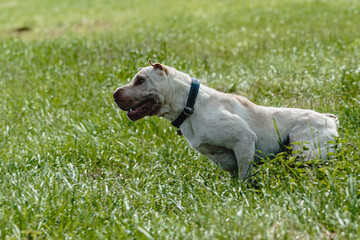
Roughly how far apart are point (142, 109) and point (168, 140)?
1.60 m

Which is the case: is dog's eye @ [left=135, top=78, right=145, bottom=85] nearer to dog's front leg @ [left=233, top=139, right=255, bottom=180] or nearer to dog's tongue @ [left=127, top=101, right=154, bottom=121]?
dog's tongue @ [left=127, top=101, right=154, bottom=121]

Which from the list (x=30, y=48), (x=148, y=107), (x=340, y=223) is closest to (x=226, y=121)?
(x=148, y=107)

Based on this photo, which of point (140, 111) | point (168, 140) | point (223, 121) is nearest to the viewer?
point (223, 121)

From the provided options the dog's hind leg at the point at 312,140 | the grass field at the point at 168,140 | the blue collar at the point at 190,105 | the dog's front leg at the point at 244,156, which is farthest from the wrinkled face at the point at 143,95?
the dog's hind leg at the point at 312,140

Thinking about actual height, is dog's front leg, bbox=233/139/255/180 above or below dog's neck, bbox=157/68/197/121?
below

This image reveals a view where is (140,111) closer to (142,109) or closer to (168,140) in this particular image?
(142,109)

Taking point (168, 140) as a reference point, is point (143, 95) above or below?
above

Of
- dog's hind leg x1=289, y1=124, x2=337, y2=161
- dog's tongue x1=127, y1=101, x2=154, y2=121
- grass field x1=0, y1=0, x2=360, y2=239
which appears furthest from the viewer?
dog's tongue x1=127, y1=101, x2=154, y2=121

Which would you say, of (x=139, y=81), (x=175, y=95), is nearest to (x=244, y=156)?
(x=175, y=95)

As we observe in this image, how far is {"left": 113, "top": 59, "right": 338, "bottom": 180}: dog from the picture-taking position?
4.63 metres

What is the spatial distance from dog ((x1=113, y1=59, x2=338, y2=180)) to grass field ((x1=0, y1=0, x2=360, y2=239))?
0.62 ft

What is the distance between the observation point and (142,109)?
4746 mm

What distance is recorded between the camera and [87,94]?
26.8 feet

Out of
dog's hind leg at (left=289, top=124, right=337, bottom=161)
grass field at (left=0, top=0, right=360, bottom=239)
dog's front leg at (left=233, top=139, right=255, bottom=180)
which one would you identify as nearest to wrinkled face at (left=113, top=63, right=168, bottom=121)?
grass field at (left=0, top=0, right=360, bottom=239)
